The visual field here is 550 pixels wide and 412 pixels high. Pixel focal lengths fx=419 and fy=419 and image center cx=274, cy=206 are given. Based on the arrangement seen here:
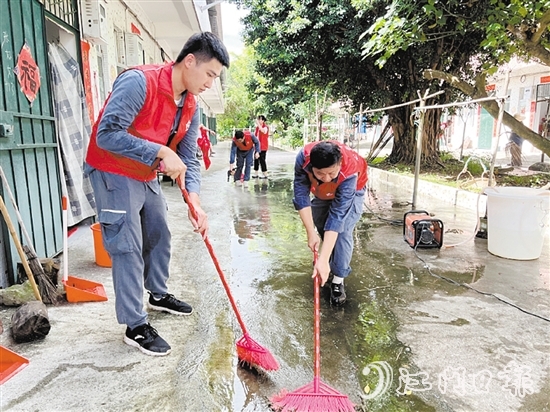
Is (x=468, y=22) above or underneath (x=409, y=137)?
above

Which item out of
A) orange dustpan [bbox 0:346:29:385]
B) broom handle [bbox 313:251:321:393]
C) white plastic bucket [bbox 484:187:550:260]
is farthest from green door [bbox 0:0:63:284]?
white plastic bucket [bbox 484:187:550:260]

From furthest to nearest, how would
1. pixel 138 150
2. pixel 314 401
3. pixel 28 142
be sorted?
pixel 28 142
pixel 138 150
pixel 314 401

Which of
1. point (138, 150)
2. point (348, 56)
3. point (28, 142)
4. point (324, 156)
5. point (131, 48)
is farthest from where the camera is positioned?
point (348, 56)

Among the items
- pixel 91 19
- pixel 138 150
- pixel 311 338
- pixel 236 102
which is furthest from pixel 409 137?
pixel 236 102

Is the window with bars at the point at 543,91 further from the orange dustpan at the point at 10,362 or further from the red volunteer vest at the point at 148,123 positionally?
the orange dustpan at the point at 10,362

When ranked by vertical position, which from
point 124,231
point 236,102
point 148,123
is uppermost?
point 236,102

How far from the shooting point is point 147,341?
7.50ft

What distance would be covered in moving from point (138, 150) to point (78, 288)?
1576 mm

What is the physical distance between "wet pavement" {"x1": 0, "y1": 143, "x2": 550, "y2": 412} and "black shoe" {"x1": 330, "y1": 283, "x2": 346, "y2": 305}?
75 millimetres

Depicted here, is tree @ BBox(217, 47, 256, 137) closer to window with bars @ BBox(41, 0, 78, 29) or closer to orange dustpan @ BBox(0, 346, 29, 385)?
window with bars @ BBox(41, 0, 78, 29)

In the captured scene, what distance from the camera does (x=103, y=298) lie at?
9.74 ft

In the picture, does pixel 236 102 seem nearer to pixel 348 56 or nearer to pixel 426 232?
pixel 348 56

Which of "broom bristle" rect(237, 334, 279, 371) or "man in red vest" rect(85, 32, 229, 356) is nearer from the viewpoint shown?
"man in red vest" rect(85, 32, 229, 356)

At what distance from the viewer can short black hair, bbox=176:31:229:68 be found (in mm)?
2088
